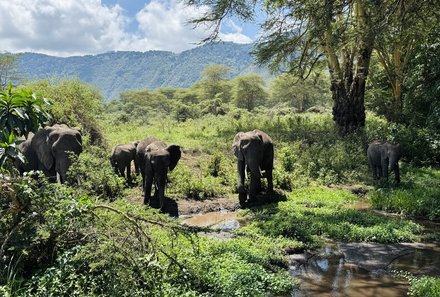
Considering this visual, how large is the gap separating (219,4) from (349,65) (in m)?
9.52

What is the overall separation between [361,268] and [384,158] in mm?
7511

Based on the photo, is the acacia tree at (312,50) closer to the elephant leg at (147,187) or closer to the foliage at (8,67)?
the elephant leg at (147,187)

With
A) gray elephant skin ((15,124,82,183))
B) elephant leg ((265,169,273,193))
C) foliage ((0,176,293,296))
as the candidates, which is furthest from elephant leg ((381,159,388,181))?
gray elephant skin ((15,124,82,183))

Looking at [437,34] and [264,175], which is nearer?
[264,175]

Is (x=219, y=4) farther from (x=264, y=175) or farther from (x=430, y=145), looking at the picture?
(x=430, y=145)

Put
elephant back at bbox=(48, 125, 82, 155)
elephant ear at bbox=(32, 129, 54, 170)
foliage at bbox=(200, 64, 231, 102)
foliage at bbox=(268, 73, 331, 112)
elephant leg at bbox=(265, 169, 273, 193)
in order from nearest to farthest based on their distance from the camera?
1. elephant back at bbox=(48, 125, 82, 155)
2. elephant ear at bbox=(32, 129, 54, 170)
3. elephant leg at bbox=(265, 169, 273, 193)
4. foliage at bbox=(268, 73, 331, 112)
5. foliage at bbox=(200, 64, 231, 102)

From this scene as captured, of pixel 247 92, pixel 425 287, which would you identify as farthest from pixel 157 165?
pixel 247 92

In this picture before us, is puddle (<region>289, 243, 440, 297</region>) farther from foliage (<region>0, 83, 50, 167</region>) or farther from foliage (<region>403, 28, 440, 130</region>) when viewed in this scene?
foliage (<region>403, 28, 440, 130</region>)

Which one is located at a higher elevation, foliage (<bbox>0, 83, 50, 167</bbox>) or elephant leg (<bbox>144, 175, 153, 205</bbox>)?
foliage (<bbox>0, 83, 50, 167</bbox>)

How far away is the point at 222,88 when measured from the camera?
275ft

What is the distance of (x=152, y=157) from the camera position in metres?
12.0

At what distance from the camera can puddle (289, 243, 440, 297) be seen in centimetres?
713

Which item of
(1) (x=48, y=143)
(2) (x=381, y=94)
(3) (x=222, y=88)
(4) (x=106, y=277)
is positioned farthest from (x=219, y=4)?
(3) (x=222, y=88)

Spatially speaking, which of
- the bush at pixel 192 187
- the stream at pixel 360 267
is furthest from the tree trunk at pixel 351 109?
the stream at pixel 360 267
